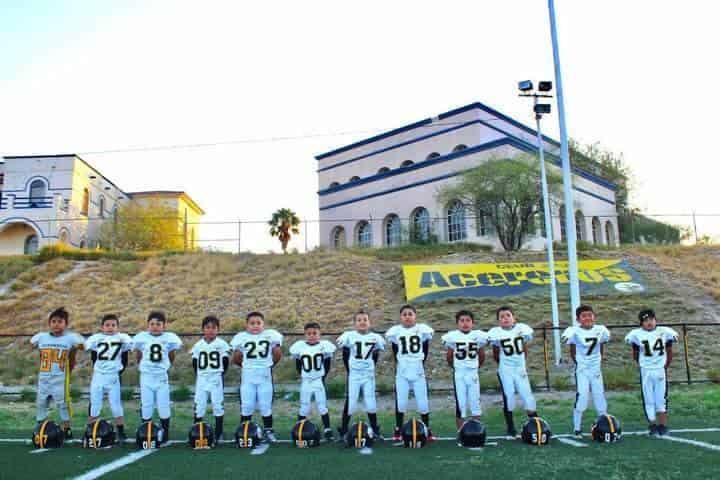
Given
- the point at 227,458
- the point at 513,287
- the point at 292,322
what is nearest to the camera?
the point at 227,458

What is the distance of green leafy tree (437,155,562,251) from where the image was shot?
2766 cm

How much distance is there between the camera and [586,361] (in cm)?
784

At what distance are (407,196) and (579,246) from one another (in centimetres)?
1146

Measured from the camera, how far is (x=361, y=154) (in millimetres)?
43188

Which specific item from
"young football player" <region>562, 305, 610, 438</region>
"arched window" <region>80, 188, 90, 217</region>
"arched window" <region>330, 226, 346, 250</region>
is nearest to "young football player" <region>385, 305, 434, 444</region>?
"young football player" <region>562, 305, 610, 438</region>

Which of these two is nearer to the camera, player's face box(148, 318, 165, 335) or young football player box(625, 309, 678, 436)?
young football player box(625, 309, 678, 436)

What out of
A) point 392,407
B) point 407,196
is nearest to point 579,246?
point 407,196

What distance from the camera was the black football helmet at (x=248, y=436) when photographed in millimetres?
7309

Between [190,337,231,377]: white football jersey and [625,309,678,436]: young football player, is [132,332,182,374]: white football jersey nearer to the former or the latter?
[190,337,231,377]: white football jersey

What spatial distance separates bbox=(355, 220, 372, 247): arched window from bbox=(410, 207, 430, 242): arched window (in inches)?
145

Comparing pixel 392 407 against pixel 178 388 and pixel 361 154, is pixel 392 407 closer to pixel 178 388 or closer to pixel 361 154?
pixel 178 388

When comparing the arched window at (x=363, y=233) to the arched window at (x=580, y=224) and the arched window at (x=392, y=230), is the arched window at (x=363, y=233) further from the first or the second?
the arched window at (x=580, y=224)

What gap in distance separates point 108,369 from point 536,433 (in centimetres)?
580

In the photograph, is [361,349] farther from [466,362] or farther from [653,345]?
[653,345]
